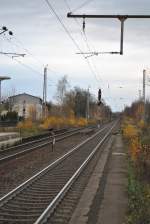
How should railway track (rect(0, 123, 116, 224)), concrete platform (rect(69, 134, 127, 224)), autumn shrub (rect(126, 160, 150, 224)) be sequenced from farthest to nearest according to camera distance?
concrete platform (rect(69, 134, 127, 224)) < railway track (rect(0, 123, 116, 224)) < autumn shrub (rect(126, 160, 150, 224))

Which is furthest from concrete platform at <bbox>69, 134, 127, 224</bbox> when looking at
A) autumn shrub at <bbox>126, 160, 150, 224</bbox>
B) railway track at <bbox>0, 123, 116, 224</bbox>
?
railway track at <bbox>0, 123, 116, 224</bbox>

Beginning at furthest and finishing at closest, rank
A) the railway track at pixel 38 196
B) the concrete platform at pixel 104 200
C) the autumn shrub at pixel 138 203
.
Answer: the concrete platform at pixel 104 200, the railway track at pixel 38 196, the autumn shrub at pixel 138 203

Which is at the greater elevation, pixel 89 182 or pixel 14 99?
pixel 14 99

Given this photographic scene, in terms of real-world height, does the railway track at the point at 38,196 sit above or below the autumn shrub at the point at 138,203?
below

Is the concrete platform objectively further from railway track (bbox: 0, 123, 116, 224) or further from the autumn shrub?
railway track (bbox: 0, 123, 116, 224)

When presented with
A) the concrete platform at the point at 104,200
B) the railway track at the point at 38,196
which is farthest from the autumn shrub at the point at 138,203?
the railway track at the point at 38,196

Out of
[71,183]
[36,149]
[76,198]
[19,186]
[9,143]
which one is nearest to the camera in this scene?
[76,198]

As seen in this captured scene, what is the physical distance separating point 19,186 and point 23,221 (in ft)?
17.2

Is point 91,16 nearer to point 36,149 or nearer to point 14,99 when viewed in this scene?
point 36,149

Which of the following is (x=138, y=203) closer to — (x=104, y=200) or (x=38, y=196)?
(x=104, y=200)

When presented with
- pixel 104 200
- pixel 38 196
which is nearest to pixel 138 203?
pixel 104 200

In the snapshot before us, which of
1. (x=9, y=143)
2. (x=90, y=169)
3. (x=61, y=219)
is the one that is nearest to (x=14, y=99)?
(x=9, y=143)

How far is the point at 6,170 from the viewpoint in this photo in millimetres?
23625

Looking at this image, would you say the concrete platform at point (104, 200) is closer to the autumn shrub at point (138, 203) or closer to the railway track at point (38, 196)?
the autumn shrub at point (138, 203)
